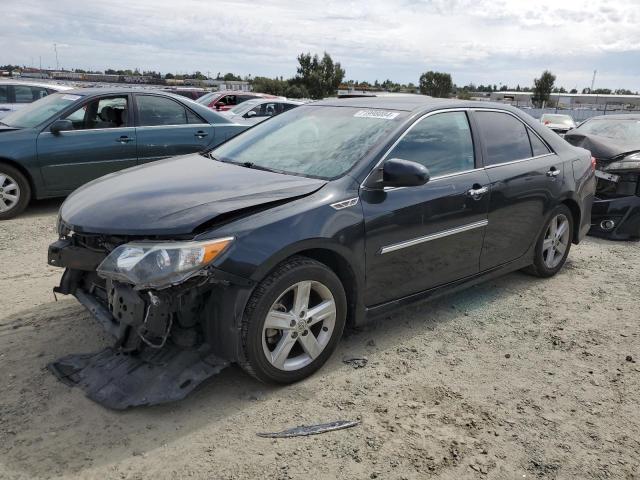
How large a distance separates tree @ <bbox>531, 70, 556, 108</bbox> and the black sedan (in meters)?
62.9

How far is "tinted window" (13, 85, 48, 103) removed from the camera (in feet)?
39.1

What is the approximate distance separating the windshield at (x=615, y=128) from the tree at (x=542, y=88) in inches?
2274

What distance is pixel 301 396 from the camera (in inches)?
123

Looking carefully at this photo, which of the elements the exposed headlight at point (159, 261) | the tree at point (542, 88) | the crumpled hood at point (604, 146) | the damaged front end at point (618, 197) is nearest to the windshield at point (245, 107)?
the crumpled hood at point (604, 146)

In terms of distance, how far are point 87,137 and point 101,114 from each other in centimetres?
45

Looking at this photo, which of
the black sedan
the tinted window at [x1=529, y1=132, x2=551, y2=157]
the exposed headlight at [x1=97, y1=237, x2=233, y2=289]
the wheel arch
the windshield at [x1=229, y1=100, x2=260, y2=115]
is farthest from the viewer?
the windshield at [x1=229, y1=100, x2=260, y2=115]

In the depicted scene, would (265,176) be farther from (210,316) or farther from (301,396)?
(301,396)

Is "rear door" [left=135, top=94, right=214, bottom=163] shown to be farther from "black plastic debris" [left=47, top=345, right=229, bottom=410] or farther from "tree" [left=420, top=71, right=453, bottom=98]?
"tree" [left=420, top=71, right=453, bottom=98]

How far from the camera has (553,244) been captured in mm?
5051

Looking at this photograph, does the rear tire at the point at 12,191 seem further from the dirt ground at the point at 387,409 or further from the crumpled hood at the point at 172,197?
the crumpled hood at the point at 172,197

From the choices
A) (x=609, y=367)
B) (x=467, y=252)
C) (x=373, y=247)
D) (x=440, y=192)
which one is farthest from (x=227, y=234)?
(x=609, y=367)

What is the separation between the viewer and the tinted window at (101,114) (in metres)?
7.22

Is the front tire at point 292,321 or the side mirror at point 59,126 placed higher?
the side mirror at point 59,126

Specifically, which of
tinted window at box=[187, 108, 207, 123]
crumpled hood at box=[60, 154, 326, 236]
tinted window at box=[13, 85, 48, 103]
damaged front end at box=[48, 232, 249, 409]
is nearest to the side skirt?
crumpled hood at box=[60, 154, 326, 236]
